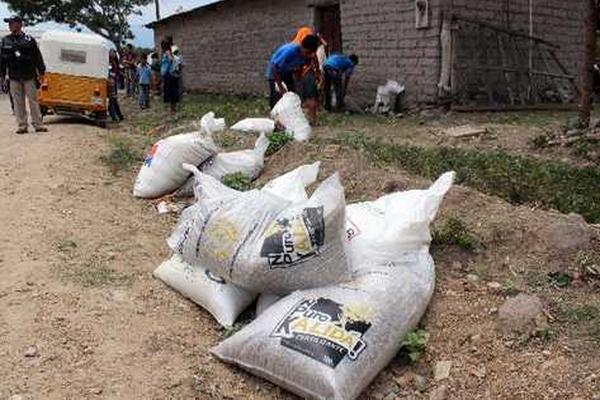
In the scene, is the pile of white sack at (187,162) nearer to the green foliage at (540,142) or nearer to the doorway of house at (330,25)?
the green foliage at (540,142)

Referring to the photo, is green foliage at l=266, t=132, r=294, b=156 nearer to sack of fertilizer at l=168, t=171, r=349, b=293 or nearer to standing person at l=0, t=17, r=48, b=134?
sack of fertilizer at l=168, t=171, r=349, b=293

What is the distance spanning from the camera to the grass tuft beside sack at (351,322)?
8.30 ft

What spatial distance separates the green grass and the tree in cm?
2143

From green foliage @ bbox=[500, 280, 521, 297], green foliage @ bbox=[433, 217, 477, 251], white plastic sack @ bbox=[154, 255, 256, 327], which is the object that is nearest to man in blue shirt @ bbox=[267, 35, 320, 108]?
green foliage @ bbox=[433, 217, 477, 251]

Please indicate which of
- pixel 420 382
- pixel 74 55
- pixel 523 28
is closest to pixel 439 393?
pixel 420 382

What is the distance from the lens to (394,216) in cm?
321

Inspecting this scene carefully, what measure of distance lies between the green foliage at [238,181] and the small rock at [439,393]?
104 inches

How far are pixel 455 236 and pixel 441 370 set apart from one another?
0.93 metres

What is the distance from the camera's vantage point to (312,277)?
2834mm

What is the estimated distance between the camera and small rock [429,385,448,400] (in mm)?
2607

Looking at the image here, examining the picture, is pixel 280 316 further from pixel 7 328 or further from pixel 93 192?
pixel 93 192

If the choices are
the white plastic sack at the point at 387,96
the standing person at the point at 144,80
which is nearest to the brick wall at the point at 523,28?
the white plastic sack at the point at 387,96

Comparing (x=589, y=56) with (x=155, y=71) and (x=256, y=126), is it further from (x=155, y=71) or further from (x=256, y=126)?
(x=155, y=71)

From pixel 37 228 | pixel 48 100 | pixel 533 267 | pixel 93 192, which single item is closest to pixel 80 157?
pixel 93 192
